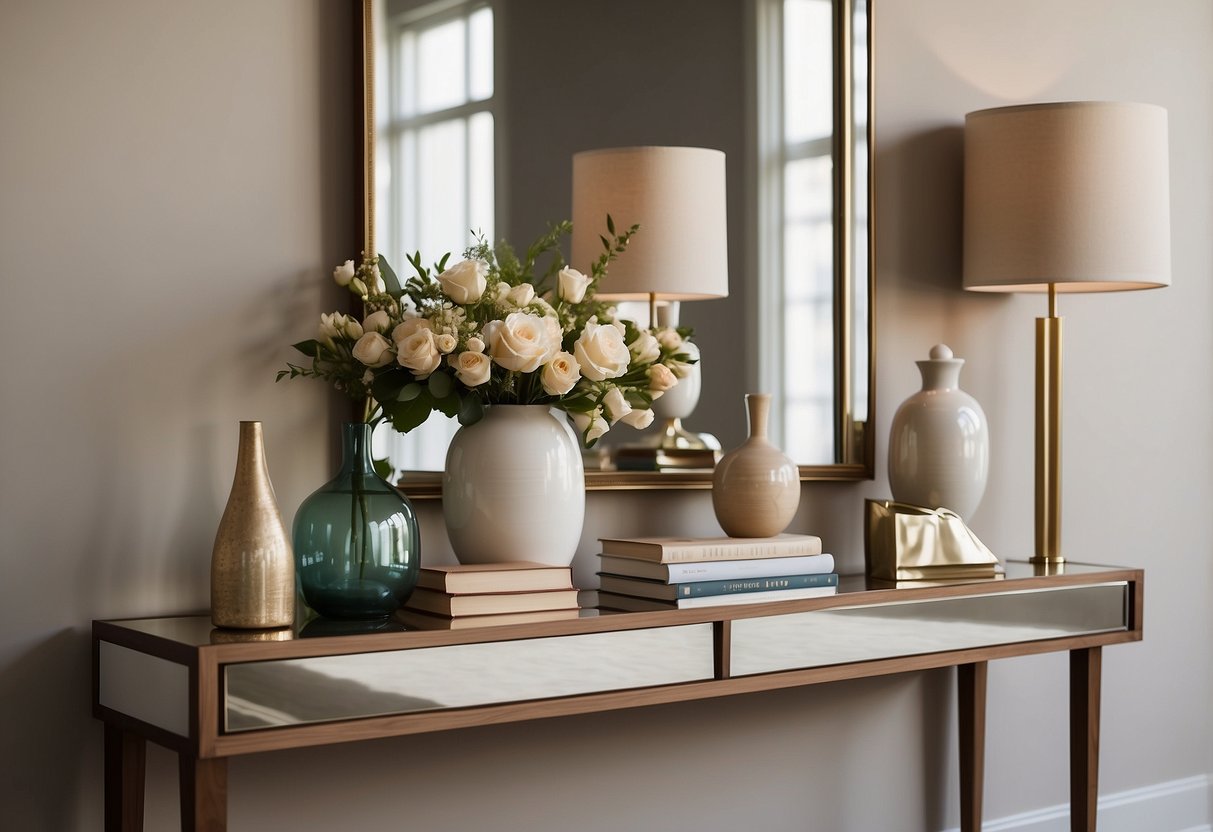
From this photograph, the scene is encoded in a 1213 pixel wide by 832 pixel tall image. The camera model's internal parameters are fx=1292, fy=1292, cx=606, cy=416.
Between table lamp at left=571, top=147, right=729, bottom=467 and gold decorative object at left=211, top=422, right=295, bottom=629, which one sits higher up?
table lamp at left=571, top=147, right=729, bottom=467

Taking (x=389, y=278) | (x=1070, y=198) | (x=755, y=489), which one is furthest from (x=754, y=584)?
(x=1070, y=198)

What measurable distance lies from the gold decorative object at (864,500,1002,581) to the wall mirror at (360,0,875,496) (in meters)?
0.24

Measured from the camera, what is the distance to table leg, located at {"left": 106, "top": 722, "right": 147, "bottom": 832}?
72.9 inches

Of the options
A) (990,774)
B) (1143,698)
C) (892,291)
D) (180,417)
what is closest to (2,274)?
(180,417)

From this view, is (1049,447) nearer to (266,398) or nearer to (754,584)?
(754,584)

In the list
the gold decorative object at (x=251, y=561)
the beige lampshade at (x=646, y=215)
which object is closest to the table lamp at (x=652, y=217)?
the beige lampshade at (x=646, y=215)

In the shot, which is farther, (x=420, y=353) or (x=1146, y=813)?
(x=1146, y=813)

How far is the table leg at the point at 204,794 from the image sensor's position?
1.62 m

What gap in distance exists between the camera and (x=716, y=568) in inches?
82.6

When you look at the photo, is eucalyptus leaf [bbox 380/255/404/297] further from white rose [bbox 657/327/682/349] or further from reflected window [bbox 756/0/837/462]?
reflected window [bbox 756/0/837/462]

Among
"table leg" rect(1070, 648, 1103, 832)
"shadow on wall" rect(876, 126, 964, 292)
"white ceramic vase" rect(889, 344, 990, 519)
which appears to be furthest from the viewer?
"shadow on wall" rect(876, 126, 964, 292)

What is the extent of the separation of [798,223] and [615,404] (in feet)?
2.62

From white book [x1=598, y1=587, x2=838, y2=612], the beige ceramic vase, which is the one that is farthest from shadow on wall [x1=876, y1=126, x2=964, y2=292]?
white book [x1=598, y1=587, x2=838, y2=612]

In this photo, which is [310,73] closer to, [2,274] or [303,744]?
[2,274]
